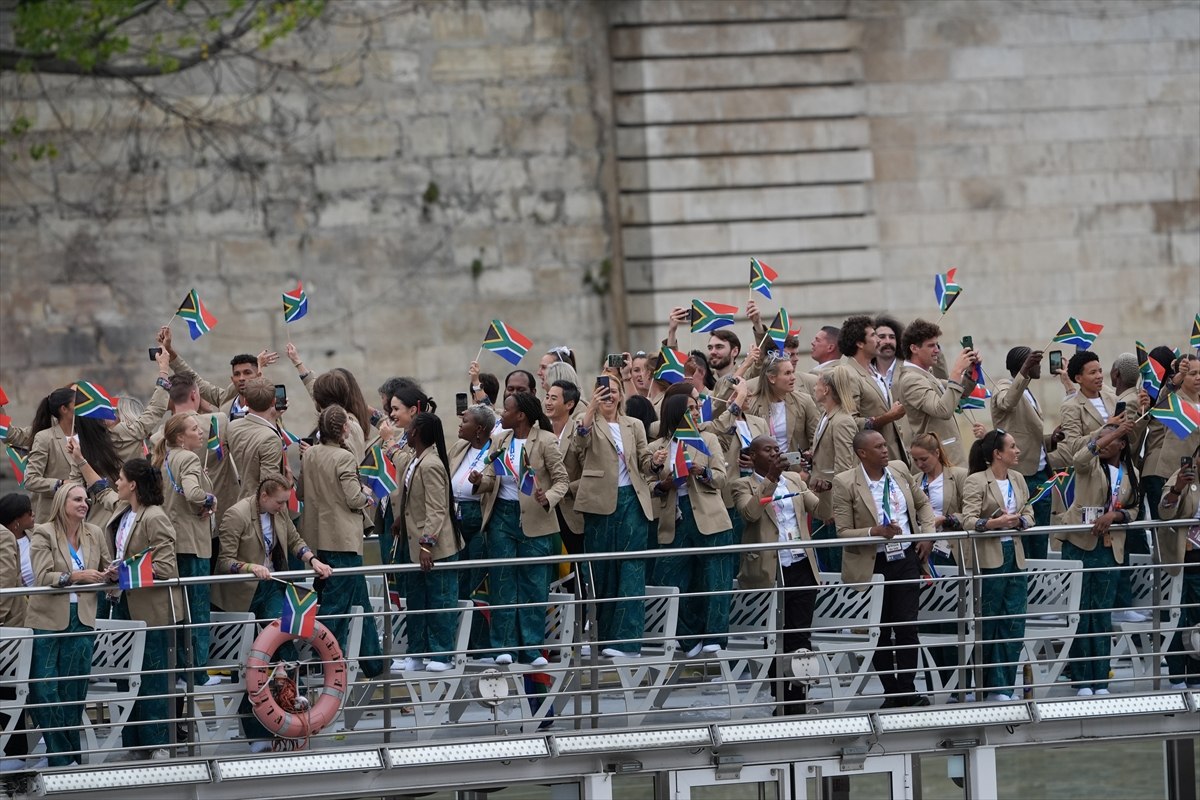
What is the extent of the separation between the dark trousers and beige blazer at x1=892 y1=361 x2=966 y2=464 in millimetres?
1356

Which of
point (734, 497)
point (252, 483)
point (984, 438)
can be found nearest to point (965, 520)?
point (984, 438)

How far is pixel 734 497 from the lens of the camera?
11.8 meters

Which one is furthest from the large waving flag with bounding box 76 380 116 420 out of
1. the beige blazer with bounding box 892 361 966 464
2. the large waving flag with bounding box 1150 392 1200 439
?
the large waving flag with bounding box 1150 392 1200 439

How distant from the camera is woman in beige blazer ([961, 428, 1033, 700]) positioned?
38.0 feet

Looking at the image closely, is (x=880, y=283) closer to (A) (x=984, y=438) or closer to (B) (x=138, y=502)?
(A) (x=984, y=438)

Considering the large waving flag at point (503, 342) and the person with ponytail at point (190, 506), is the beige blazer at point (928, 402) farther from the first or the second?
the person with ponytail at point (190, 506)

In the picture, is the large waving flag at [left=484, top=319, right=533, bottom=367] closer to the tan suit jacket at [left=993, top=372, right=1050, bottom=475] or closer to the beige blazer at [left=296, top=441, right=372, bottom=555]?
the beige blazer at [left=296, top=441, right=372, bottom=555]

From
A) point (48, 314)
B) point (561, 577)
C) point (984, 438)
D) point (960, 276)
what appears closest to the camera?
point (984, 438)

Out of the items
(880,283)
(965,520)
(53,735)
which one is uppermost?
(880,283)

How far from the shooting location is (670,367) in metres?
12.6

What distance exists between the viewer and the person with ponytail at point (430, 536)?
11.2m

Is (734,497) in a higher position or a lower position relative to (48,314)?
lower

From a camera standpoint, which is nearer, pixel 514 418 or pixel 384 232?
pixel 514 418

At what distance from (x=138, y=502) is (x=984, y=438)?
465 centimetres
